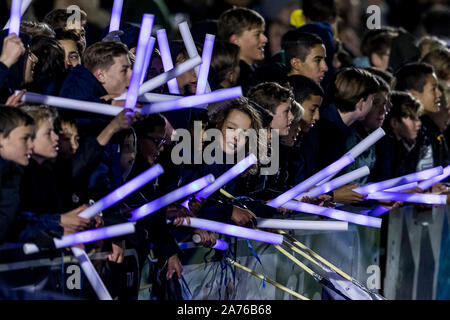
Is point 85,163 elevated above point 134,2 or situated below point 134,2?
below

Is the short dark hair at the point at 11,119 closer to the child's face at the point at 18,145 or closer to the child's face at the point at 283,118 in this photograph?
the child's face at the point at 18,145

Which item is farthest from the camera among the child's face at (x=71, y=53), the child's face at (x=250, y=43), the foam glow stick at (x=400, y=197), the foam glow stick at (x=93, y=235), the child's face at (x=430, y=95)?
the child's face at (x=430, y=95)

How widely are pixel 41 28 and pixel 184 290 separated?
1.66m

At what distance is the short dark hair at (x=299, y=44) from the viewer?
7.27 m

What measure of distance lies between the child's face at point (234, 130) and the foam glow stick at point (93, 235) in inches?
48.2

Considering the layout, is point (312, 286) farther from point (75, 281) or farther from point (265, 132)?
point (75, 281)

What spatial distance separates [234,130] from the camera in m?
5.54

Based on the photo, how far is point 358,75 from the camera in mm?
6883

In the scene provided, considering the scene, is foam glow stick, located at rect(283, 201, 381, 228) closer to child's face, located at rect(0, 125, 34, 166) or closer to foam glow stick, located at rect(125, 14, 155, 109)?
foam glow stick, located at rect(125, 14, 155, 109)

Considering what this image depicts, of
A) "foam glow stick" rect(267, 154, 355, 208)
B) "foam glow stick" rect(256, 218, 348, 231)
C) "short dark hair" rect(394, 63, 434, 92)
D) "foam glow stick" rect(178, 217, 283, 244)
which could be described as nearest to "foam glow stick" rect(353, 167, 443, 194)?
"foam glow stick" rect(267, 154, 355, 208)

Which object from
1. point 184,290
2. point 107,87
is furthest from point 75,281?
point 107,87

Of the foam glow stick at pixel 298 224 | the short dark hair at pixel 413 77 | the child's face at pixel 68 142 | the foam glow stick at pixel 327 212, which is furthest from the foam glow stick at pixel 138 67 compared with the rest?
the short dark hair at pixel 413 77

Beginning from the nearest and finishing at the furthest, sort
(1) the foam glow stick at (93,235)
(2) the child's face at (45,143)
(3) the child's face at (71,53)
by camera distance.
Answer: (1) the foam glow stick at (93,235) < (2) the child's face at (45,143) < (3) the child's face at (71,53)

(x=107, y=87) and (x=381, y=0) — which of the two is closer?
(x=107, y=87)
